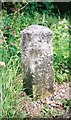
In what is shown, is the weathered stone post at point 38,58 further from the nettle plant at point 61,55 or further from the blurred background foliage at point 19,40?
the nettle plant at point 61,55

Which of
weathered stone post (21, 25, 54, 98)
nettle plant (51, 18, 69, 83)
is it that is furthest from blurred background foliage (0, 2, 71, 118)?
weathered stone post (21, 25, 54, 98)

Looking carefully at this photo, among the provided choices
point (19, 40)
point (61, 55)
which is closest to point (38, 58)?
point (61, 55)

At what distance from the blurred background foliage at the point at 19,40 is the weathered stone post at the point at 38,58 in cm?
16

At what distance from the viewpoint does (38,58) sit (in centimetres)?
443

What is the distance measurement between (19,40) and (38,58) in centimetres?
123

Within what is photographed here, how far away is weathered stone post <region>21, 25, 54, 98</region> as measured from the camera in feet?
14.4

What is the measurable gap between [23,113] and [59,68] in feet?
4.20

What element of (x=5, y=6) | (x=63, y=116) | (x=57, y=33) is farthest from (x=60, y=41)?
(x=63, y=116)

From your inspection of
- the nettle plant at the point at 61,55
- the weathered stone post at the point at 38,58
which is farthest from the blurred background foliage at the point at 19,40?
the weathered stone post at the point at 38,58

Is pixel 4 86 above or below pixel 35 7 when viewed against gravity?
below

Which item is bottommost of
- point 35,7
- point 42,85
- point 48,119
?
point 48,119

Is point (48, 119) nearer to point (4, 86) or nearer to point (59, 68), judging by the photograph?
point (4, 86)

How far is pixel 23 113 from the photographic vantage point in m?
4.14

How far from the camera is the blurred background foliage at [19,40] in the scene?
4160 millimetres
